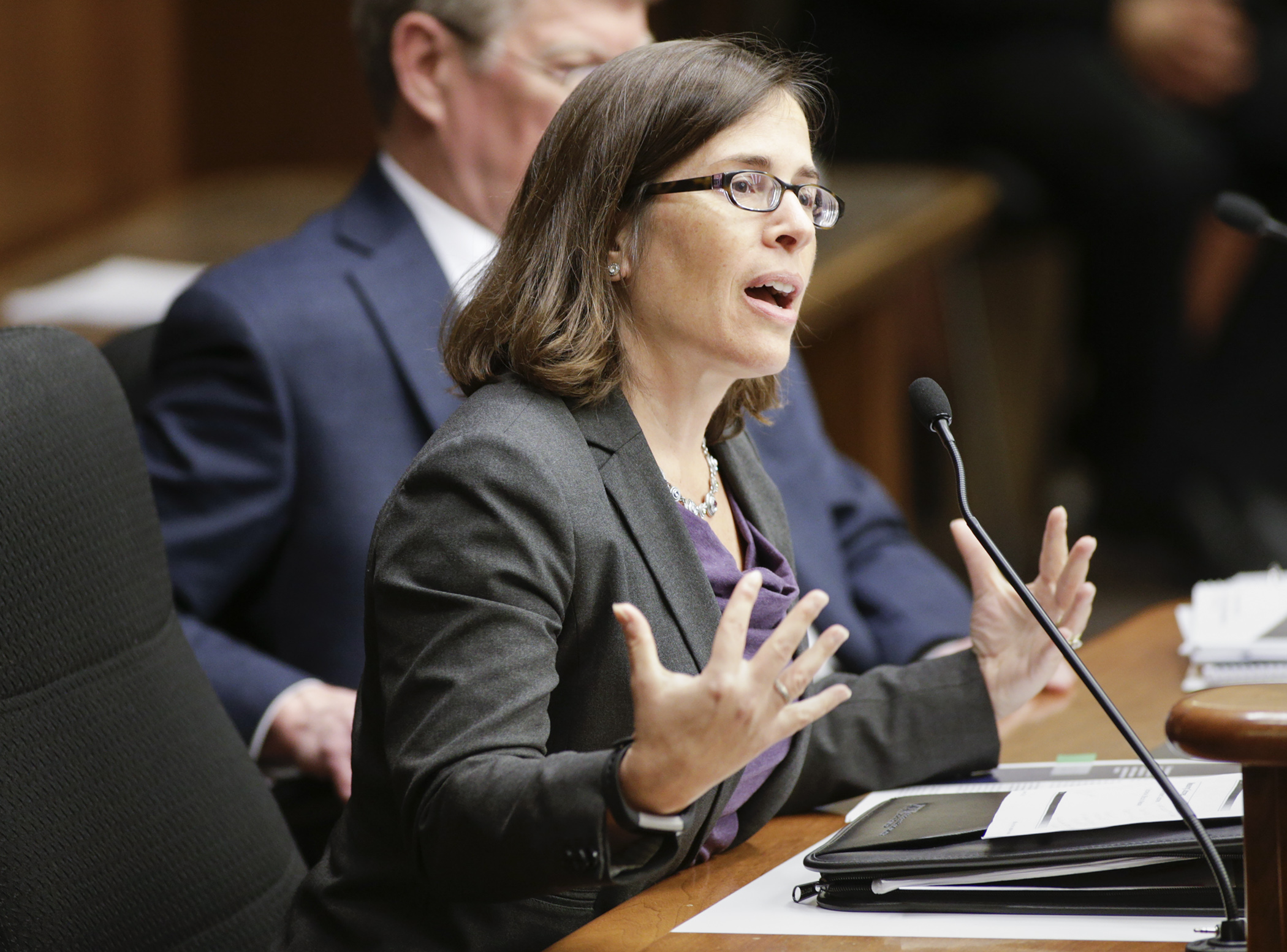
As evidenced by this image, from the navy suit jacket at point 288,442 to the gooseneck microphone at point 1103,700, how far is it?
739mm

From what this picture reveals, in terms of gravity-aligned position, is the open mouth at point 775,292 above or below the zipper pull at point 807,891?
above

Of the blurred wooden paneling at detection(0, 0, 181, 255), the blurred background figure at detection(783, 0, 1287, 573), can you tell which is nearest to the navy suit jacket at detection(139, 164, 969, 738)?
the blurred wooden paneling at detection(0, 0, 181, 255)

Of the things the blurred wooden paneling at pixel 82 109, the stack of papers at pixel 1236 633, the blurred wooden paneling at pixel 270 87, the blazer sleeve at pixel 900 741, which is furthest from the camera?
the blurred wooden paneling at pixel 270 87

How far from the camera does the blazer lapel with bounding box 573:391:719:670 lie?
1147 millimetres

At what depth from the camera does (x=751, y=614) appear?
123cm

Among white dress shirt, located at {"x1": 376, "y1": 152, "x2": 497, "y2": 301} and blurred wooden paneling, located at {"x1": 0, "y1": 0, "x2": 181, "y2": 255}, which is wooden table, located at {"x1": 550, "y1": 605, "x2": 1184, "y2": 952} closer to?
white dress shirt, located at {"x1": 376, "y1": 152, "x2": 497, "y2": 301}

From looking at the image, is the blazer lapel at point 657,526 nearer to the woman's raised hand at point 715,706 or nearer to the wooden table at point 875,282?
the woman's raised hand at point 715,706

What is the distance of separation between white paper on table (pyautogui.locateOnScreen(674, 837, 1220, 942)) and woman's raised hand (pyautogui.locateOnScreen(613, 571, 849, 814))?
0.52 ft

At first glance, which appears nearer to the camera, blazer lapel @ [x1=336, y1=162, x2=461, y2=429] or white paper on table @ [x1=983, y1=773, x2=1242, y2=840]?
white paper on table @ [x1=983, y1=773, x2=1242, y2=840]

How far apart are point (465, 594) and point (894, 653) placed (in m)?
1.01

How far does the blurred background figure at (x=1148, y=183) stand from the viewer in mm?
4566

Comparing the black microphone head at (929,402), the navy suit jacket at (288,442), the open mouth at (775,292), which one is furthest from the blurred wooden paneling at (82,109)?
the black microphone head at (929,402)

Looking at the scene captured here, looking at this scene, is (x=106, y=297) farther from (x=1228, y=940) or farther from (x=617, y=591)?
(x=1228, y=940)

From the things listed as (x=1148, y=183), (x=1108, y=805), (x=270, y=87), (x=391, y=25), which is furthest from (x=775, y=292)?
(x=270, y=87)
